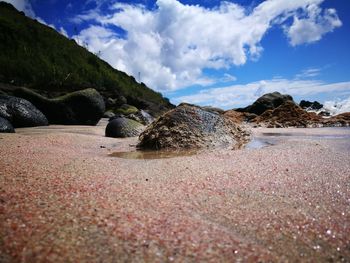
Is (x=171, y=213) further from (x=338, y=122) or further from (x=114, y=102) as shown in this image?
(x=114, y=102)

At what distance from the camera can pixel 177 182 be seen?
2.41 metres

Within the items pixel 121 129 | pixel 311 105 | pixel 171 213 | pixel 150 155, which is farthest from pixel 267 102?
pixel 171 213

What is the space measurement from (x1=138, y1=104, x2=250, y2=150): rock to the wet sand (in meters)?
2.09

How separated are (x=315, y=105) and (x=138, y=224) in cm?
2647

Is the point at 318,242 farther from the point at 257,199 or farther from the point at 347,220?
the point at 257,199

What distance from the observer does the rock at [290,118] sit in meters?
13.8

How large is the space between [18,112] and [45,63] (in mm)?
24016

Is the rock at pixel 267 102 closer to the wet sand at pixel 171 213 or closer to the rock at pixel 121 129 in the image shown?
the rock at pixel 121 129

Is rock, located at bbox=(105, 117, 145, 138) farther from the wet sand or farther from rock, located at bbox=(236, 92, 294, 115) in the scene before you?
rock, located at bbox=(236, 92, 294, 115)

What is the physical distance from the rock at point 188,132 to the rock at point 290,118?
28.6 ft

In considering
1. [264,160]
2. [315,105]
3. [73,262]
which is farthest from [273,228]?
[315,105]

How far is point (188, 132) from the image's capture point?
5.16 m

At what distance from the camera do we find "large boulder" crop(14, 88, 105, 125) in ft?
34.1

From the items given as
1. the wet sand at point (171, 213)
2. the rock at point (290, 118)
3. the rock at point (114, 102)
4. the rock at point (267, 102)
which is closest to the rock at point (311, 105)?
the rock at point (267, 102)
